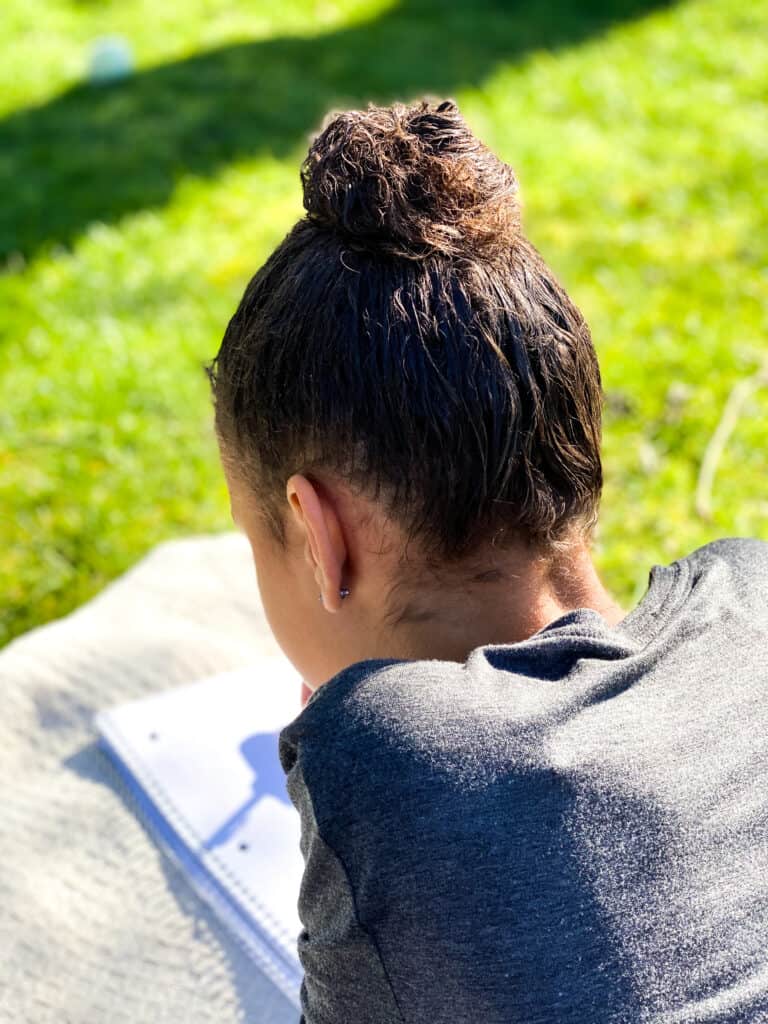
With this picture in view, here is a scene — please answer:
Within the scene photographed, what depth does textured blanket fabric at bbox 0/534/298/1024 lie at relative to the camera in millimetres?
1711

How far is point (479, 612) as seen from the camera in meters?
1.16

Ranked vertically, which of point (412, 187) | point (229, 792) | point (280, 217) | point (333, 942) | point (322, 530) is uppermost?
point (280, 217)

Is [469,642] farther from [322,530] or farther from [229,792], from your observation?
[229,792]

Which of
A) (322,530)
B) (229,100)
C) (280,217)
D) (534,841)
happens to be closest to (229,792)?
(322,530)

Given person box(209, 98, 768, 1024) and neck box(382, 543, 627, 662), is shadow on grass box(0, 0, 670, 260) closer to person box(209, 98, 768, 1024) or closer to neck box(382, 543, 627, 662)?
person box(209, 98, 768, 1024)

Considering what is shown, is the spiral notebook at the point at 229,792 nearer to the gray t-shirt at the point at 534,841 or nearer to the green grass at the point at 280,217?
the green grass at the point at 280,217

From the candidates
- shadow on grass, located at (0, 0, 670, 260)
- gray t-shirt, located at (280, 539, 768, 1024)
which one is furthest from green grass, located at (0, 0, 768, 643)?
gray t-shirt, located at (280, 539, 768, 1024)

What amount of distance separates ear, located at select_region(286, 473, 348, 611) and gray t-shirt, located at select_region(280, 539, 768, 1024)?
0.15 meters

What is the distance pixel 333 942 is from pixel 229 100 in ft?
14.2

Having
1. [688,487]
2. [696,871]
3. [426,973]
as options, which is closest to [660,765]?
[696,871]

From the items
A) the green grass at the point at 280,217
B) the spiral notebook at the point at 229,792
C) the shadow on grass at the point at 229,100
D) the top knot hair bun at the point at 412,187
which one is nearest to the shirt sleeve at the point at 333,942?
the top knot hair bun at the point at 412,187

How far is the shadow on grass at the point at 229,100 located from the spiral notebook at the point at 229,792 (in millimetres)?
2163

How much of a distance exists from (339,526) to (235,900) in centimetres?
88

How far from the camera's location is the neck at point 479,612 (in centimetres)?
116
